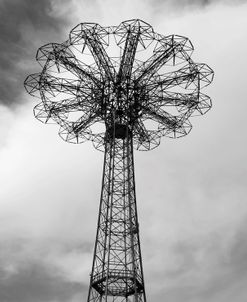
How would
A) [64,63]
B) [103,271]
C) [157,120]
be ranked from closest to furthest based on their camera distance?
[103,271], [64,63], [157,120]

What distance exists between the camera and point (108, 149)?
158ft

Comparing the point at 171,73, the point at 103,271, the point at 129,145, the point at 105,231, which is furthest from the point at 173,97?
the point at 103,271

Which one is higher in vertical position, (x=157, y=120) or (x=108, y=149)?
(x=157, y=120)

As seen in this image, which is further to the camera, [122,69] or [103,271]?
[122,69]

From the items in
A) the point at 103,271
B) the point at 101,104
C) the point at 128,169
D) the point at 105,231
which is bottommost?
the point at 103,271

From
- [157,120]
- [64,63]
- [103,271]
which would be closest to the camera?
[103,271]

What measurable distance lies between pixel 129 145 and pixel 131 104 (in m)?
3.63

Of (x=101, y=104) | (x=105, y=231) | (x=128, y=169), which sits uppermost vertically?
(x=101, y=104)

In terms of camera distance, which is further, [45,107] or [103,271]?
[45,107]

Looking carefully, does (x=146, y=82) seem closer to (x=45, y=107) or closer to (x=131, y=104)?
(x=131, y=104)

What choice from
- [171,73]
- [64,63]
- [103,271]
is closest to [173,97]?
[171,73]

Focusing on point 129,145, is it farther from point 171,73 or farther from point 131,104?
point 171,73

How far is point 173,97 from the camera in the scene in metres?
48.8

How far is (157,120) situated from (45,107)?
33.0 feet
